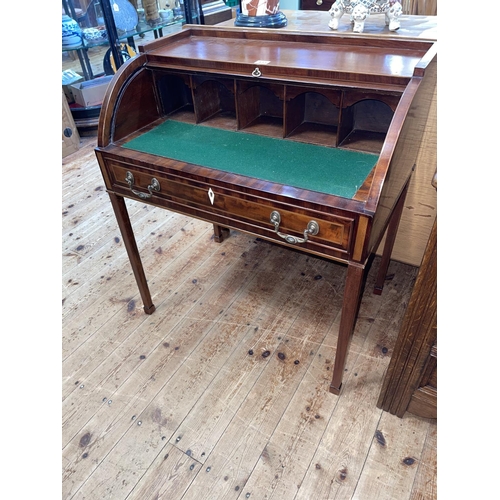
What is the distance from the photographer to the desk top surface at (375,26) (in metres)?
1.25

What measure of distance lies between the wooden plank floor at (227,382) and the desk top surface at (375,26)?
3.50 feet

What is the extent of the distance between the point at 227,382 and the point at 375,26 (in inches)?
55.6

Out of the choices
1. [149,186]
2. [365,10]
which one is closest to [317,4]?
[365,10]

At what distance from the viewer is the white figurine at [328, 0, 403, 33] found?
124 centimetres

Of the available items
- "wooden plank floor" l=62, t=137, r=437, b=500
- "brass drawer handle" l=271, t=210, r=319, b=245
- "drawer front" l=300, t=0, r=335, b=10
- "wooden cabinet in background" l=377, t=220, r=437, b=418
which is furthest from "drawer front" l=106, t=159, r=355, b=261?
"drawer front" l=300, t=0, r=335, b=10

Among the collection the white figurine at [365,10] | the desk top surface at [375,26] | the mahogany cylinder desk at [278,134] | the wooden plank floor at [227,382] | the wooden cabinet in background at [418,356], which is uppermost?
the white figurine at [365,10]

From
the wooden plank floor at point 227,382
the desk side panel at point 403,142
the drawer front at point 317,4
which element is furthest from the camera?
the drawer front at point 317,4

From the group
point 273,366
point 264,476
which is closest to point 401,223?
point 273,366

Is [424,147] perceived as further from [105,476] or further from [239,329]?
[105,476]

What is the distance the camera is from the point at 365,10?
4.08ft

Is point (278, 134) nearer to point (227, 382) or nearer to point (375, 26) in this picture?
point (375, 26)

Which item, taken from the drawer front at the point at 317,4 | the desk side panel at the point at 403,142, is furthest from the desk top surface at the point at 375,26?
the drawer front at the point at 317,4

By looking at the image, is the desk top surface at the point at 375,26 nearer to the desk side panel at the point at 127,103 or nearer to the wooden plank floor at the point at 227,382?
the desk side panel at the point at 127,103

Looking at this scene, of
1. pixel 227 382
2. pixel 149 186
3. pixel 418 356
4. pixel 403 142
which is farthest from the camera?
pixel 227 382
